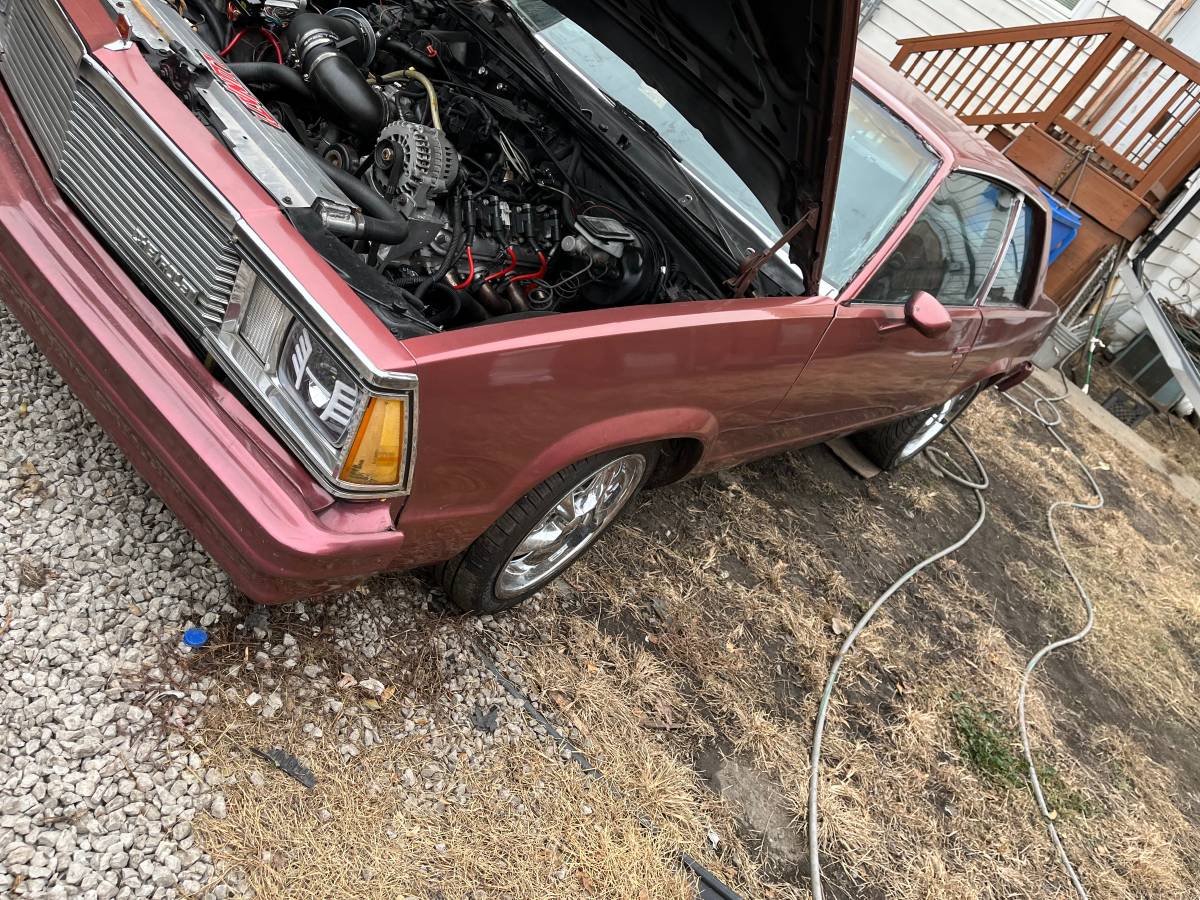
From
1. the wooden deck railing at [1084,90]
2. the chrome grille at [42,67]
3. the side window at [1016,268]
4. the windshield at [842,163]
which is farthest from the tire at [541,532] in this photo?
the wooden deck railing at [1084,90]

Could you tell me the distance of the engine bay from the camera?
7.02 feet

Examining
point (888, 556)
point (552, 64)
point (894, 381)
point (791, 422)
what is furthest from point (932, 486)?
point (552, 64)

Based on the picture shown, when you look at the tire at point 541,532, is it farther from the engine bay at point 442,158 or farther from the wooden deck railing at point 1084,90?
the wooden deck railing at point 1084,90

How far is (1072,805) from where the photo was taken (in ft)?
10.5

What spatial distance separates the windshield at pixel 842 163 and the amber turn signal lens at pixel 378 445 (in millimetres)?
1370

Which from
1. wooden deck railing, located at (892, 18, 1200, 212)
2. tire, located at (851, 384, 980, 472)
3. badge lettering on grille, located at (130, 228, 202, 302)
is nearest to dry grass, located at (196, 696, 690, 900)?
badge lettering on grille, located at (130, 228, 202, 302)

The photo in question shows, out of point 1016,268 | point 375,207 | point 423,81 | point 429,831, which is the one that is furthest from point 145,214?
point 1016,268

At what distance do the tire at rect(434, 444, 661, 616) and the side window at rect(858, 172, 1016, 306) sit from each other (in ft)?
3.24

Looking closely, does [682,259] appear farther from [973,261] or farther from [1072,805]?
[1072,805]

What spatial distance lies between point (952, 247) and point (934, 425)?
1.71 m

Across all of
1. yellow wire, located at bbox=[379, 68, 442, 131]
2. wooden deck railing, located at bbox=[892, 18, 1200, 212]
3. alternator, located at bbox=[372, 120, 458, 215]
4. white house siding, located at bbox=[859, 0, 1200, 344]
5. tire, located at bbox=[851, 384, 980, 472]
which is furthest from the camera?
white house siding, located at bbox=[859, 0, 1200, 344]

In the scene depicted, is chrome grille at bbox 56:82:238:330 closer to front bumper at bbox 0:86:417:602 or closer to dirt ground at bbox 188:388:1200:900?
Result: front bumper at bbox 0:86:417:602

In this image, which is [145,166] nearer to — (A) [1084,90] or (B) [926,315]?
(B) [926,315]

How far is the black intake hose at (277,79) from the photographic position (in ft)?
7.50
